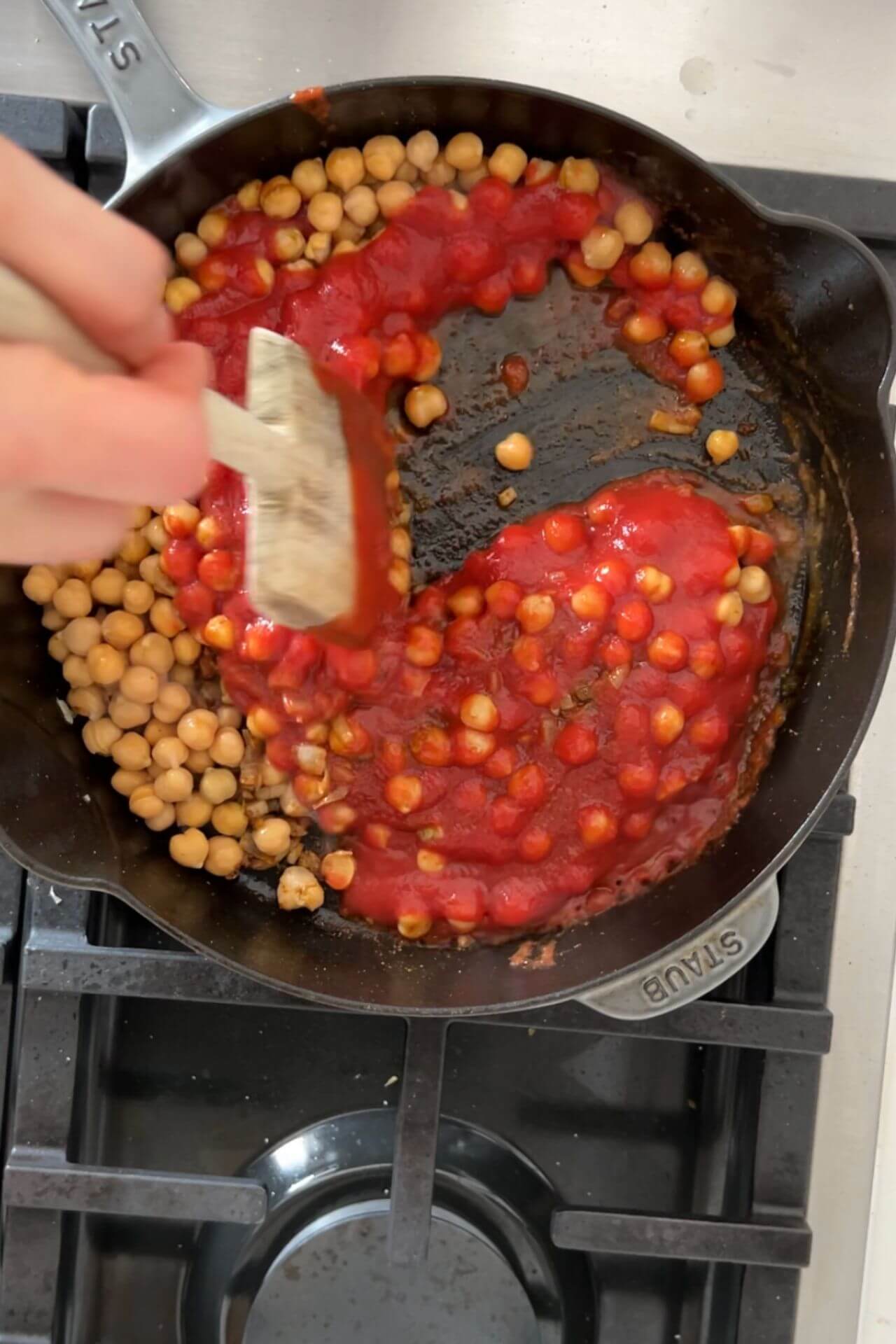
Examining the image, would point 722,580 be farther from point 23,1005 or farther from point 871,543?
point 23,1005

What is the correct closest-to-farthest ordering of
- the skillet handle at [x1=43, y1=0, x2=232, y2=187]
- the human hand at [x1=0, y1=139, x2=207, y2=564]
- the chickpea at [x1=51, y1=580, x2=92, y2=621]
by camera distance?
the human hand at [x1=0, y1=139, x2=207, y2=564]
the skillet handle at [x1=43, y1=0, x2=232, y2=187]
the chickpea at [x1=51, y1=580, x2=92, y2=621]

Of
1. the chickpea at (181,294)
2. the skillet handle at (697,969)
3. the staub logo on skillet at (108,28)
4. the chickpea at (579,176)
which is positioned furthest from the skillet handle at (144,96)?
the skillet handle at (697,969)

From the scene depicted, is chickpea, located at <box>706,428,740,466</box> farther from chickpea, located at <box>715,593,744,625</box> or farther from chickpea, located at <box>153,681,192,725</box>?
chickpea, located at <box>153,681,192,725</box>

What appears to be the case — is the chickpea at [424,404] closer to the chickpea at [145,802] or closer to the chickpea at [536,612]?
the chickpea at [536,612]

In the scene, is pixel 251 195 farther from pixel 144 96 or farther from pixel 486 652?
pixel 486 652

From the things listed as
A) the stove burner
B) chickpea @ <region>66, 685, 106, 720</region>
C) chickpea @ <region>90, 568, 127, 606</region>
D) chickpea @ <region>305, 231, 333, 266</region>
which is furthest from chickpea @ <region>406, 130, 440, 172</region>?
the stove burner

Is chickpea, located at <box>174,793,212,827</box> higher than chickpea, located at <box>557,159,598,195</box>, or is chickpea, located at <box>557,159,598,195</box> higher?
chickpea, located at <box>557,159,598,195</box>
